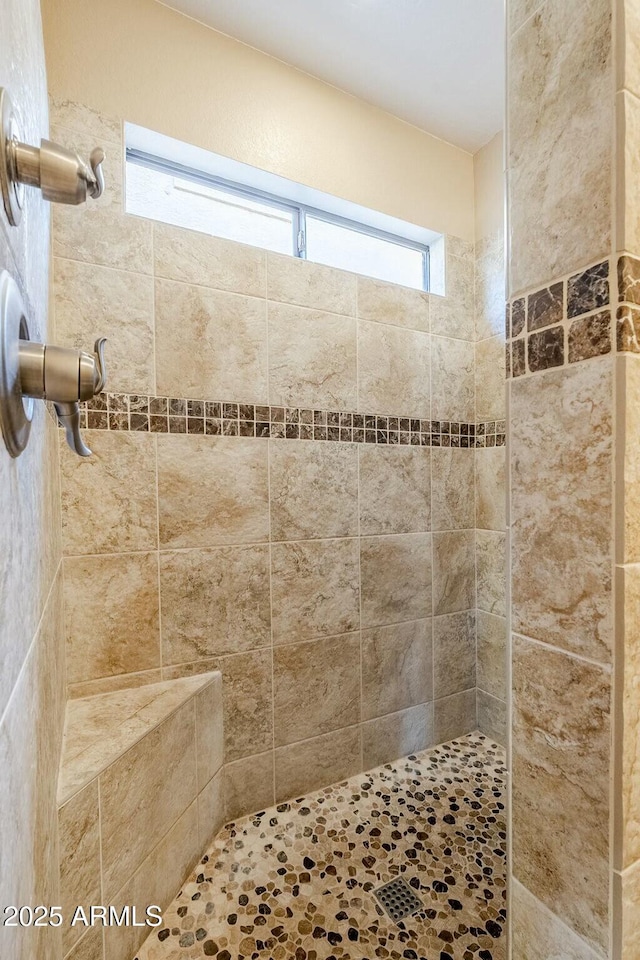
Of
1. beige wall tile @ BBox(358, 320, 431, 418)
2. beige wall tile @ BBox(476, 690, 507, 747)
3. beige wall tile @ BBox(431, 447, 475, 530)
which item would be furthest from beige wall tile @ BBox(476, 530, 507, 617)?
beige wall tile @ BBox(358, 320, 431, 418)

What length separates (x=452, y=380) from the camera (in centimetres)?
194

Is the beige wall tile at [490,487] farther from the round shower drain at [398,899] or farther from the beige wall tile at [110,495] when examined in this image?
the beige wall tile at [110,495]

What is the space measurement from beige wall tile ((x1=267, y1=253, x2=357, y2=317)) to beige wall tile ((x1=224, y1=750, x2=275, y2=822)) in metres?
1.62

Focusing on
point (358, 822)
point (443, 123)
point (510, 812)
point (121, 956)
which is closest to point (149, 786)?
point (121, 956)

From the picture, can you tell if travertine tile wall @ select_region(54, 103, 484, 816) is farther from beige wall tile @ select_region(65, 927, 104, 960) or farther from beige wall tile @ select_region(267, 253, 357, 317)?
beige wall tile @ select_region(65, 927, 104, 960)

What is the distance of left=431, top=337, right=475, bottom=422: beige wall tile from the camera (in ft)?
6.21

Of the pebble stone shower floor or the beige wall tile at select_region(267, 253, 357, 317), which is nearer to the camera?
the pebble stone shower floor

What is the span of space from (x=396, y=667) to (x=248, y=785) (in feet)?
2.27

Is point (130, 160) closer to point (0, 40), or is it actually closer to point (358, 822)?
point (0, 40)

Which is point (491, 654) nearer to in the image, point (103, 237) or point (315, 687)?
point (315, 687)

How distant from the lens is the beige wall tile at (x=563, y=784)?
0.55 m

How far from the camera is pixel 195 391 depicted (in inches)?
55.9

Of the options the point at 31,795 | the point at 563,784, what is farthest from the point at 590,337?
the point at 31,795

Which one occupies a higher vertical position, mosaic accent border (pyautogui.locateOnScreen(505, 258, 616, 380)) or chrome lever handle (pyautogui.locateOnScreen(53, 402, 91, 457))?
mosaic accent border (pyautogui.locateOnScreen(505, 258, 616, 380))
